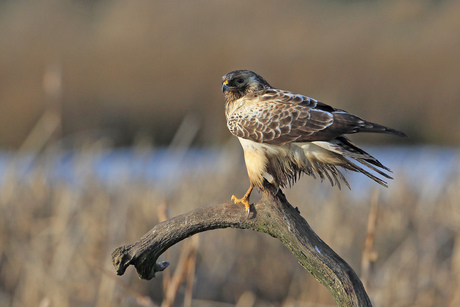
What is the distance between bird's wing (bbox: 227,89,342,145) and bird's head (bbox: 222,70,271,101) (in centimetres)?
4

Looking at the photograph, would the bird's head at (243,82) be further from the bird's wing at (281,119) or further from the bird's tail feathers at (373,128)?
the bird's tail feathers at (373,128)

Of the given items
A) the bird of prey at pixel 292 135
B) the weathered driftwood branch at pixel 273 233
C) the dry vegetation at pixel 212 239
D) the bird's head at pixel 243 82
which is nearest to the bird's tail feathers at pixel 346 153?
the bird of prey at pixel 292 135

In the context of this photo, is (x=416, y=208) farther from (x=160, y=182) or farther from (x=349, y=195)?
(x=160, y=182)

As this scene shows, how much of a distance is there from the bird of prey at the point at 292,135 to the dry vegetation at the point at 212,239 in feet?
5.32

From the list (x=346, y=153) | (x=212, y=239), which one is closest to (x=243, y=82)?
(x=346, y=153)

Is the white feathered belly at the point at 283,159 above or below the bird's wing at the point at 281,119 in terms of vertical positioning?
below

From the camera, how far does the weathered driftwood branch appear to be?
3.11 feet

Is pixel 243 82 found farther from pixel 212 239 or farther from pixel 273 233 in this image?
pixel 212 239

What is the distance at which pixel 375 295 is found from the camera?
2816 mm

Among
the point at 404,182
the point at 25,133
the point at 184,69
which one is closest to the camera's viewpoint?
the point at 404,182

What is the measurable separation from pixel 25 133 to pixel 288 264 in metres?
7.69

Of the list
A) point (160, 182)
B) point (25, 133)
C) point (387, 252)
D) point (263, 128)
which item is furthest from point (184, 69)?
point (263, 128)

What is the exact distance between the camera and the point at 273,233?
1.06m

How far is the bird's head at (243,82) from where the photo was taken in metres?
1.50
